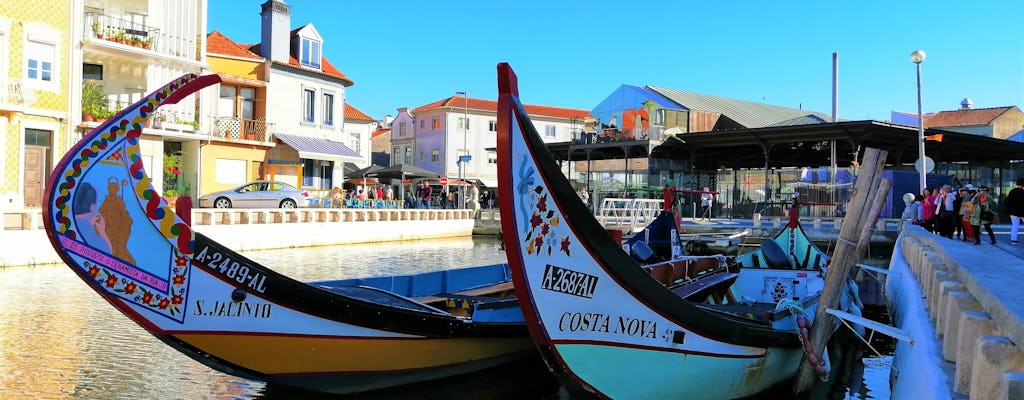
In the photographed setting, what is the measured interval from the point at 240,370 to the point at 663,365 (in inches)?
165

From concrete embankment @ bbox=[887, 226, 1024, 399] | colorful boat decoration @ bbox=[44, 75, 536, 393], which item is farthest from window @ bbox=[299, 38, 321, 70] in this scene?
concrete embankment @ bbox=[887, 226, 1024, 399]

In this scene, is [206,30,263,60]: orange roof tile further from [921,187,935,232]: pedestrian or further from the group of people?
the group of people

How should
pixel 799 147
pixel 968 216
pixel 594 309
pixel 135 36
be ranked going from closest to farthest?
pixel 594 309
pixel 968 216
pixel 135 36
pixel 799 147

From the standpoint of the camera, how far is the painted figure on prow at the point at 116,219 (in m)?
6.97

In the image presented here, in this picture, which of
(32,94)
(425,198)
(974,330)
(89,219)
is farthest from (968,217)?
(425,198)

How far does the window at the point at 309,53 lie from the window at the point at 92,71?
11281 millimetres

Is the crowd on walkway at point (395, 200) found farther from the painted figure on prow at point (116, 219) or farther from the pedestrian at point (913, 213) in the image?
the painted figure on prow at point (116, 219)

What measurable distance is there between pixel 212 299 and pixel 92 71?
24.8 metres

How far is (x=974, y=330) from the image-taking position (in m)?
A: 4.69

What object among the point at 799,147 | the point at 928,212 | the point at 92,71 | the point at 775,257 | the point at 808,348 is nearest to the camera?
the point at 808,348

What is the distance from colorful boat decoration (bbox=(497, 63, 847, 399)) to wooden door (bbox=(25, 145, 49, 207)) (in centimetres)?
2311

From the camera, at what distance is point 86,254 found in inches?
273

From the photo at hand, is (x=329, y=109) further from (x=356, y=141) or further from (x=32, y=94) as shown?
(x=32, y=94)

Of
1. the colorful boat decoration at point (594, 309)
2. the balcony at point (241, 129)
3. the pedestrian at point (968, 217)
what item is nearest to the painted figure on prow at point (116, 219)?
the colorful boat decoration at point (594, 309)
